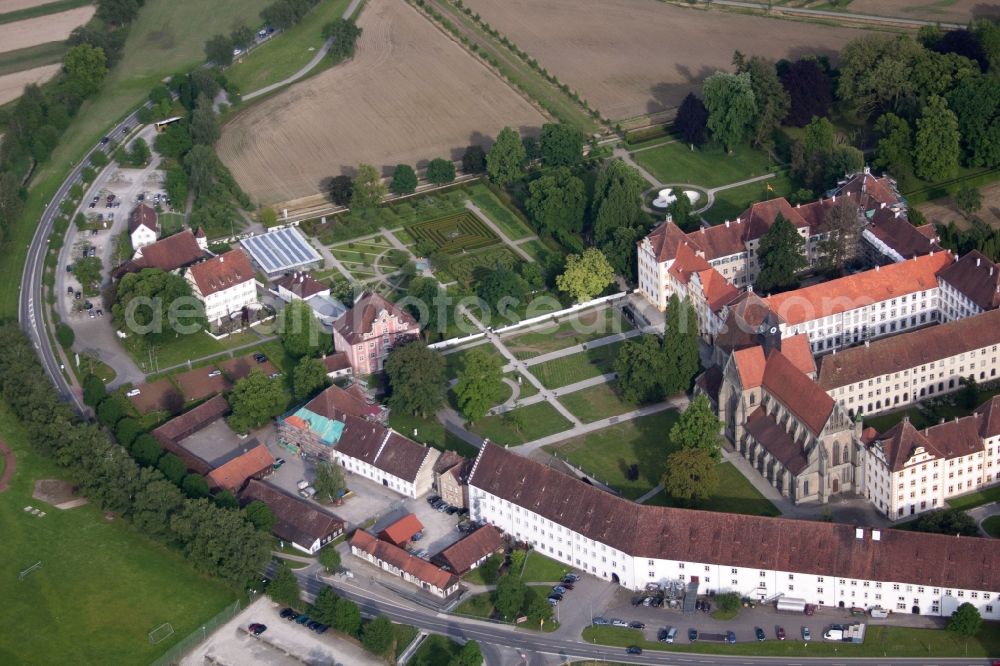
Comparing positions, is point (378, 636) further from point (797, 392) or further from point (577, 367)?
point (577, 367)

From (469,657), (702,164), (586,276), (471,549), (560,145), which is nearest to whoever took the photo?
(469,657)

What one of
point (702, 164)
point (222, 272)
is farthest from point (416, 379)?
point (702, 164)

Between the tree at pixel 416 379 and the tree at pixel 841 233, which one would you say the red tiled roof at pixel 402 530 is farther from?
the tree at pixel 841 233

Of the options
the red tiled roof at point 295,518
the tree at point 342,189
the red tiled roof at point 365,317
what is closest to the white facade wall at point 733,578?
the red tiled roof at point 295,518

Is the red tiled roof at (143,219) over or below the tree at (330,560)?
over

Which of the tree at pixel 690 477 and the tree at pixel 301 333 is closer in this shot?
the tree at pixel 690 477

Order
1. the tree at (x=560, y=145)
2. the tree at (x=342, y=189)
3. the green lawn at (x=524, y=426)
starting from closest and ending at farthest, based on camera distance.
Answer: the green lawn at (x=524, y=426)
the tree at (x=342, y=189)
the tree at (x=560, y=145)
